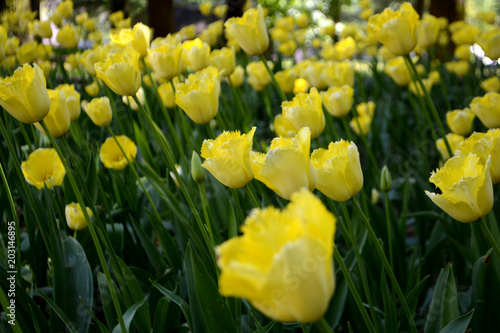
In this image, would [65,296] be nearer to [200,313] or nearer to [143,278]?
[143,278]

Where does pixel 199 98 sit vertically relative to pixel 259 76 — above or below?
above

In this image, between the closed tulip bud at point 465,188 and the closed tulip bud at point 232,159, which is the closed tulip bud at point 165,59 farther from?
the closed tulip bud at point 465,188

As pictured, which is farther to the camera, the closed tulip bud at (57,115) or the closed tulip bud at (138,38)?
the closed tulip bud at (138,38)

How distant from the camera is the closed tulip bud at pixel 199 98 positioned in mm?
1322

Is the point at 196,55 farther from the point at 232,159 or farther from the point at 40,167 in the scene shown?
the point at 232,159

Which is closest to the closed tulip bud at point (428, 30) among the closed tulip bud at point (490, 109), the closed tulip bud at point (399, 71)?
the closed tulip bud at point (399, 71)

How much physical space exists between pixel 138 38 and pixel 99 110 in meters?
0.30

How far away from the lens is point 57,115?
121cm

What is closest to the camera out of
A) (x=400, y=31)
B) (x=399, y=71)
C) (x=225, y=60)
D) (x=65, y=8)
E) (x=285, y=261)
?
(x=285, y=261)

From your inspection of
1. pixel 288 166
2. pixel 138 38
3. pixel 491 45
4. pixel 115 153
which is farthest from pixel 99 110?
pixel 491 45

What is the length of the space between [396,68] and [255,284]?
7.00 feet

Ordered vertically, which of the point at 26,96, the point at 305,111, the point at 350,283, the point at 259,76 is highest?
the point at 26,96

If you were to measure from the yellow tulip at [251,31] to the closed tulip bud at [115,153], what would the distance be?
555mm

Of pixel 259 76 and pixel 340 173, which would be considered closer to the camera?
pixel 340 173
